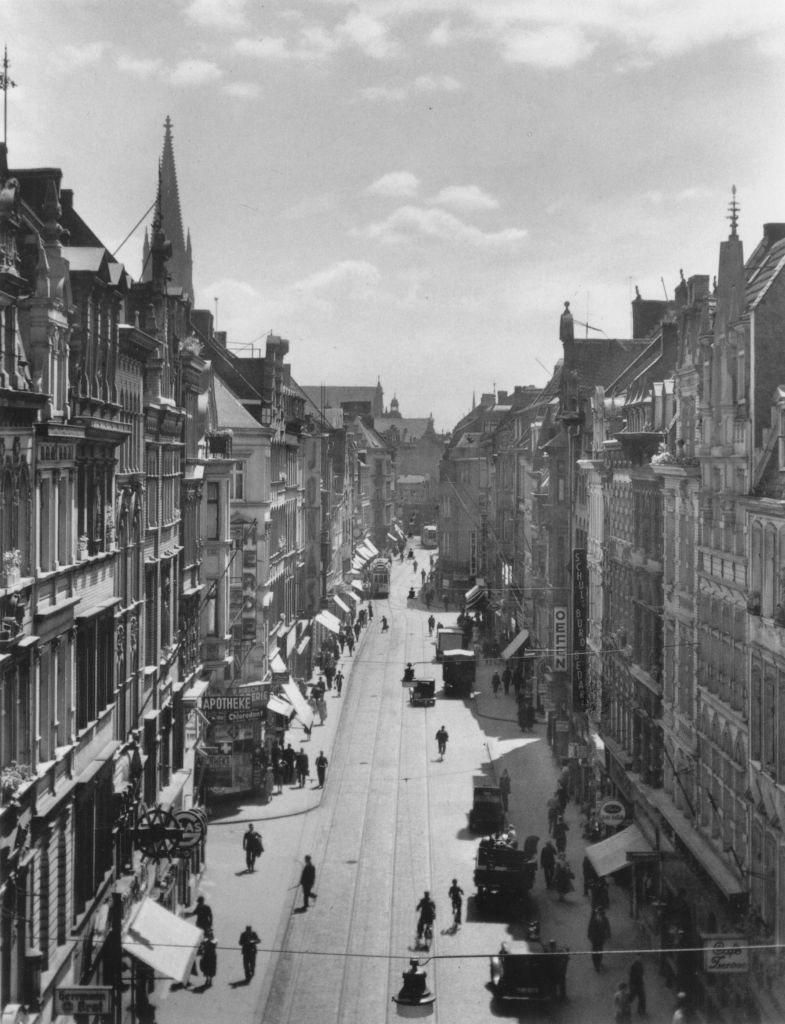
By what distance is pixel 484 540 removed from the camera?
11738cm

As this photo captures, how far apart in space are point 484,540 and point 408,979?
89.5 meters

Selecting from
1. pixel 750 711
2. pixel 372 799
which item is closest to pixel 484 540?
pixel 372 799

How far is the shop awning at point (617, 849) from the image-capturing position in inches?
1416

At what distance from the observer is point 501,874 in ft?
117

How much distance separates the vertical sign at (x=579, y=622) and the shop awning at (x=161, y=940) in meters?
28.4

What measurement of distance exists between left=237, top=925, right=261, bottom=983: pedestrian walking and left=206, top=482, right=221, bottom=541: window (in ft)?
62.8

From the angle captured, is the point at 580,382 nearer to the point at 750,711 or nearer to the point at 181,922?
the point at 750,711

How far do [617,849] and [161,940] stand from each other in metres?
14.5

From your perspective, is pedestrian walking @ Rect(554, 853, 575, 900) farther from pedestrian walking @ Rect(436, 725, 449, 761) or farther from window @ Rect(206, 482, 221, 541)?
window @ Rect(206, 482, 221, 541)

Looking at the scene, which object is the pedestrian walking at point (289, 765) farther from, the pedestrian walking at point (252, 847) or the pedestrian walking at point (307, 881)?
the pedestrian walking at point (307, 881)

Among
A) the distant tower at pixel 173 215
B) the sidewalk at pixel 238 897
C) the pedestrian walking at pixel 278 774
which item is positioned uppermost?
the distant tower at pixel 173 215

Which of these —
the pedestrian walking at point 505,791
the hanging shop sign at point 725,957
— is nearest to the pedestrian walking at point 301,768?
the pedestrian walking at point 505,791

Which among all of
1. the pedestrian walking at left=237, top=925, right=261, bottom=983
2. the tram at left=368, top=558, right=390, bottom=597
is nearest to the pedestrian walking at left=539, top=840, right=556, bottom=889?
Answer: the pedestrian walking at left=237, top=925, right=261, bottom=983

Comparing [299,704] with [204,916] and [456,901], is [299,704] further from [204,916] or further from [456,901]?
[204,916]
